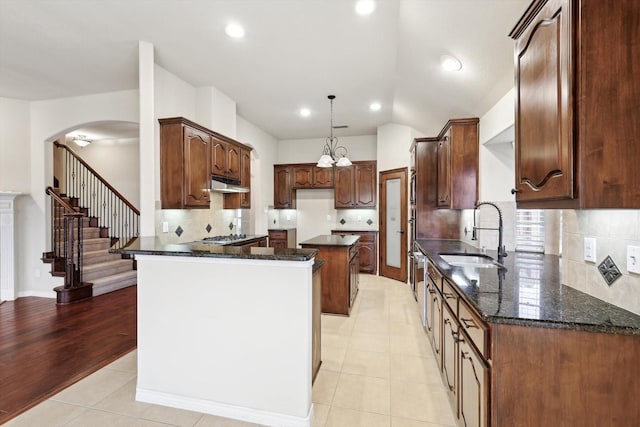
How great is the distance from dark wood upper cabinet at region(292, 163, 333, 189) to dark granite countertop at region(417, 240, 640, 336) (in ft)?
15.3

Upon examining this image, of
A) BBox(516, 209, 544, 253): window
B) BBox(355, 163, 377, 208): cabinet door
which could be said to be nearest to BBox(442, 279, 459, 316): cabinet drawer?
BBox(516, 209, 544, 253): window

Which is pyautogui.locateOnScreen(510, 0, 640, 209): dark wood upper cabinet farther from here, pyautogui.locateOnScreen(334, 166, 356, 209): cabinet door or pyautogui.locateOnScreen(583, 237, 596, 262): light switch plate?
pyautogui.locateOnScreen(334, 166, 356, 209): cabinet door

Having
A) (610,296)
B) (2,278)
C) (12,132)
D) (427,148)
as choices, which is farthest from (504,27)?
(2,278)

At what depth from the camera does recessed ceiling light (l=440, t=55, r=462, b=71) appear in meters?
2.78

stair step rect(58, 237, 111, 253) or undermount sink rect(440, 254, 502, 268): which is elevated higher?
undermount sink rect(440, 254, 502, 268)

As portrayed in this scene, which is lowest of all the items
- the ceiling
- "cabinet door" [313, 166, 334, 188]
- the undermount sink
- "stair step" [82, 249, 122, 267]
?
"stair step" [82, 249, 122, 267]

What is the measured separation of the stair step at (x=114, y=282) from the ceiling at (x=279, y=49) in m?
2.99

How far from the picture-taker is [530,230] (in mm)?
2857

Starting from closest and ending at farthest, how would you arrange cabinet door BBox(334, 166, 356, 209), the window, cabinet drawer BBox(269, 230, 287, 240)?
the window < cabinet door BBox(334, 166, 356, 209) < cabinet drawer BBox(269, 230, 287, 240)

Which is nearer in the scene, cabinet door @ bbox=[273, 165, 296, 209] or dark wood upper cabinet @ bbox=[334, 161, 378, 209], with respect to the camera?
dark wood upper cabinet @ bbox=[334, 161, 378, 209]

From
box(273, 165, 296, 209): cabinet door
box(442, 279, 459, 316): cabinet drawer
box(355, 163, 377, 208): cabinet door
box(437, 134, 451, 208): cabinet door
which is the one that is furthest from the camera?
box(273, 165, 296, 209): cabinet door

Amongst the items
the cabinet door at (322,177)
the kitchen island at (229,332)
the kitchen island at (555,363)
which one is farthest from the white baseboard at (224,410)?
the cabinet door at (322,177)

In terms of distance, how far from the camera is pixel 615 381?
43.7 inches

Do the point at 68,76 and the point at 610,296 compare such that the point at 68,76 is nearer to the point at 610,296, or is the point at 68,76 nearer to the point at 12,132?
the point at 12,132
